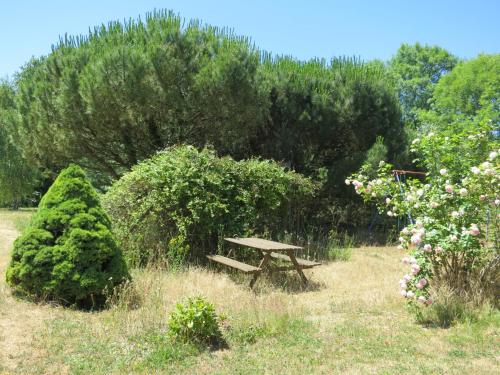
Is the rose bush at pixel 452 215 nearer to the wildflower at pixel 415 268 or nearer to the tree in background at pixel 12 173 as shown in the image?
the wildflower at pixel 415 268

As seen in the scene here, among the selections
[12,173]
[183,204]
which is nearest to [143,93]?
[183,204]

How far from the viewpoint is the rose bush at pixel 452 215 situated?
5.19 meters

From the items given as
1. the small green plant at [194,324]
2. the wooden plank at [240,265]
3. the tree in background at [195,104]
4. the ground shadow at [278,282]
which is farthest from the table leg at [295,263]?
the tree in background at [195,104]

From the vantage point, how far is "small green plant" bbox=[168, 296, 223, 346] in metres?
4.32

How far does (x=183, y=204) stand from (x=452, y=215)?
15.1ft

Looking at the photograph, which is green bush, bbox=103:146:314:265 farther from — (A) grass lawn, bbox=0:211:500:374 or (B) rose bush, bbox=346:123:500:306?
(B) rose bush, bbox=346:123:500:306

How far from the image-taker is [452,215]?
5254mm

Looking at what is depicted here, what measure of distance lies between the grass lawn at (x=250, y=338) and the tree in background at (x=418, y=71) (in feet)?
103

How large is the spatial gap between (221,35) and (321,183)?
4.42 metres

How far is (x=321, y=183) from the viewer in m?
11.7

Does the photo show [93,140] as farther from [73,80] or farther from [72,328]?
[72,328]

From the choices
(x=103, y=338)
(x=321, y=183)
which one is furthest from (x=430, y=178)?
(x=321, y=183)

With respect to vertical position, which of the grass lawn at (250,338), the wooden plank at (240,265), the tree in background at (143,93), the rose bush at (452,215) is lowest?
the grass lawn at (250,338)

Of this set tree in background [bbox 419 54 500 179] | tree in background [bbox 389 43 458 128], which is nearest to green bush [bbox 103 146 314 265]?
tree in background [bbox 419 54 500 179]
